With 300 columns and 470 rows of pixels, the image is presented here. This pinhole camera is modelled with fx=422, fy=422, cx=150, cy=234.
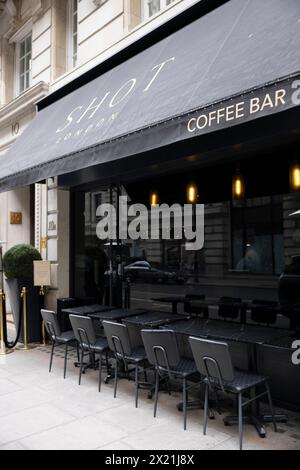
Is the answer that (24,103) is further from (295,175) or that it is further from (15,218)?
(295,175)

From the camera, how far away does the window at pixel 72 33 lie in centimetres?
1015

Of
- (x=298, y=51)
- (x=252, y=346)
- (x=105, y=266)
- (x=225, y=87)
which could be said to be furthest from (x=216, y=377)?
(x=105, y=266)

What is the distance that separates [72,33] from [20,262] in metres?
5.67

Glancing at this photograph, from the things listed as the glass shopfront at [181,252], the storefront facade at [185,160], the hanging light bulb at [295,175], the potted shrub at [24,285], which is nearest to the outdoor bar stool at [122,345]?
the storefront facade at [185,160]

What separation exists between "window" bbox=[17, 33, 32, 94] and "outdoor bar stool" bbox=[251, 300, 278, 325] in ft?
29.9

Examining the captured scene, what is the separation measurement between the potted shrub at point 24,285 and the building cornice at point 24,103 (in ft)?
12.2

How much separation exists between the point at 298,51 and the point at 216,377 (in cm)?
319

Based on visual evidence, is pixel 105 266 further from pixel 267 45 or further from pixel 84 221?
pixel 267 45

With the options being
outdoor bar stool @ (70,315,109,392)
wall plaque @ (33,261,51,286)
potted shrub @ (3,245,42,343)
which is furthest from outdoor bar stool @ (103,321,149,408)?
potted shrub @ (3,245,42,343)

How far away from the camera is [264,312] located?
6293mm

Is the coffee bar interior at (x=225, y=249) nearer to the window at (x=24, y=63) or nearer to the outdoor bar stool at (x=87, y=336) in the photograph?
the outdoor bar stool at (x=87, y=336)

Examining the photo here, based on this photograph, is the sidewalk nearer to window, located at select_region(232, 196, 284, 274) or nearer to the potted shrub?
window, located at select_region(232, 196, 284, 274)

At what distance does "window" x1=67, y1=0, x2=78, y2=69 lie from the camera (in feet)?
33.3

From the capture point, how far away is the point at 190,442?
4133mm
